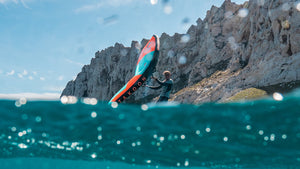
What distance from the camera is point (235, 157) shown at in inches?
523

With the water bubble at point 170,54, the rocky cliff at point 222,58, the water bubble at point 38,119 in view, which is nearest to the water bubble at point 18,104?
the water bubble at point 38,119

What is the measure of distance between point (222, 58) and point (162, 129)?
59628 millimetres

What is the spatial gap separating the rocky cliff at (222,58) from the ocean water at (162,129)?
25018 millimetres

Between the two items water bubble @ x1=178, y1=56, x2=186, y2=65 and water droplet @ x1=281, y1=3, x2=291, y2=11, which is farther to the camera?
water bubble @ x1=178, y1=56, x2=186, y2=65

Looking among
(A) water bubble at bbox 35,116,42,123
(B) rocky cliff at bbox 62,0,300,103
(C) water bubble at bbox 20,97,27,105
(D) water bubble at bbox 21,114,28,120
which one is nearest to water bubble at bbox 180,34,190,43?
(B) rocky cliff at bbox 62,0,300,103

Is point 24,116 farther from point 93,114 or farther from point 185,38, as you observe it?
point 185,38

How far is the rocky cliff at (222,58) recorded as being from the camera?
120 feet

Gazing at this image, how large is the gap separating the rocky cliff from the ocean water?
2502 cm

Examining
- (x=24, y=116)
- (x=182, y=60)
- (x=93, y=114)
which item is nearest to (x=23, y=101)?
(x=24, y=116)

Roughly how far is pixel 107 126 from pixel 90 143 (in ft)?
8.09

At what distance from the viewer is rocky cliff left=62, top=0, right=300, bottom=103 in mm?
36469

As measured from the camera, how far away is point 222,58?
65938 mm

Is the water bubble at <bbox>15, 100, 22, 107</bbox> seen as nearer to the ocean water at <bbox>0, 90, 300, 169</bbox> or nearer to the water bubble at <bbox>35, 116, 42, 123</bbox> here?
the ocean water at <bbox>0, 90, 300, 169</bbox>

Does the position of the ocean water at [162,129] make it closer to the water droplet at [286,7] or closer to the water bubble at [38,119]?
the water bubble at [38,119]
